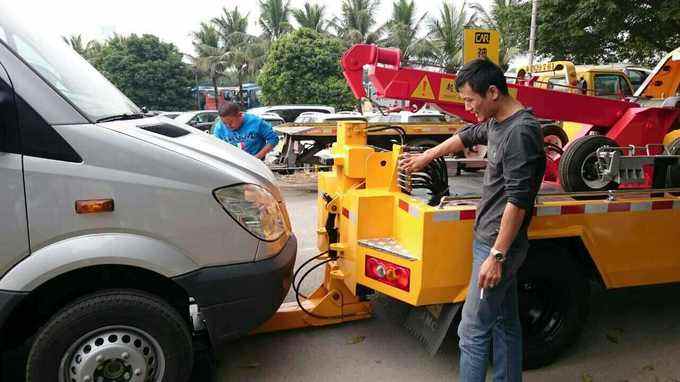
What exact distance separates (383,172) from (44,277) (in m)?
1.99

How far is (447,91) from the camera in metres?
5.05

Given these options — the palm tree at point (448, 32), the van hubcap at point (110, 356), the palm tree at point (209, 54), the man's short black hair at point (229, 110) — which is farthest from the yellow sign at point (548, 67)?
the palm tree at point (209, 54)

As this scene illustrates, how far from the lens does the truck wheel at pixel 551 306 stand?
3100 mm

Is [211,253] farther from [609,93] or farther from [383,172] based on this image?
[609,93]

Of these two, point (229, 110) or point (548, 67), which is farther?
point (548, 67)

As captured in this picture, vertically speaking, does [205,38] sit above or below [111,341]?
above

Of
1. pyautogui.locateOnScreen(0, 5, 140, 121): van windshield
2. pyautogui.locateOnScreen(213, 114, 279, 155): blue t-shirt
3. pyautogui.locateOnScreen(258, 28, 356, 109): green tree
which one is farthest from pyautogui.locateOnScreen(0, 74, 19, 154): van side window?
pyautogui.locateOnScreen(258, 28, 356, 109): green tree

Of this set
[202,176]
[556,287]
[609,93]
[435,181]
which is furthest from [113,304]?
[609,93]

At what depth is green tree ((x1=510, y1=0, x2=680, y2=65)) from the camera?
50.8 ft

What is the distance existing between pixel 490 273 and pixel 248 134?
3620mm

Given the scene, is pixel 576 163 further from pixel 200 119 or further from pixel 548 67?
pixel 200 119

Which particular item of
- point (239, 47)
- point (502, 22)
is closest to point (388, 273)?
point (502, 22)

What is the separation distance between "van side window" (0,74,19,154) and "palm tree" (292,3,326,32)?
3458 cm

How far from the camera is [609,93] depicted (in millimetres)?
9000
